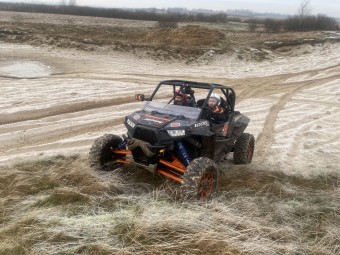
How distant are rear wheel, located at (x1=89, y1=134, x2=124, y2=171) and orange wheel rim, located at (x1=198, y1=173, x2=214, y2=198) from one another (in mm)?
1701

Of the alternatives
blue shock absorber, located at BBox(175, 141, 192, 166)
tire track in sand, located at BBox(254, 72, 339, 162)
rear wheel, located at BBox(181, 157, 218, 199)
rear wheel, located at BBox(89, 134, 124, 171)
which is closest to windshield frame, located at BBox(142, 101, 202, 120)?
blue shock absorber, located at BBox(175, 141, 192, 166)

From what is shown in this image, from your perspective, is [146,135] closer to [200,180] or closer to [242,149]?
[200,180]

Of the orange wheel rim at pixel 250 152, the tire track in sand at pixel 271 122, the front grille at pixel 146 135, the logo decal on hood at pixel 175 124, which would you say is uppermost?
the logo decal on hood at pixel 175 124

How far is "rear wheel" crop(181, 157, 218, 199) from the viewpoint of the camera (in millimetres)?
5430

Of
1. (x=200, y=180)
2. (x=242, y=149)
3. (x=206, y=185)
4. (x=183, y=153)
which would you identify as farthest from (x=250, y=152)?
(x=200, y=180)

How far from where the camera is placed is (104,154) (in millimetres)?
6695

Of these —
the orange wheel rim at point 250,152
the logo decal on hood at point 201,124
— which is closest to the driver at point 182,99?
the logo decal on hood at point 201,124

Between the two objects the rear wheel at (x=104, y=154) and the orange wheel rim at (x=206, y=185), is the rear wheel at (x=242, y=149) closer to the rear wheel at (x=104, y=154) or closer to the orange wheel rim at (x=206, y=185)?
the orange wheel rim at (x=206, y=185)

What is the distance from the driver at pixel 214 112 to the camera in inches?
277

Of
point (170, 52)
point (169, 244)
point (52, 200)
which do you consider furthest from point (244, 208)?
point (170, 52)

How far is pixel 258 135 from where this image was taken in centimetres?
1035

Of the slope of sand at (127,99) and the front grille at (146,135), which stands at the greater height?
the front grille at (146,135)

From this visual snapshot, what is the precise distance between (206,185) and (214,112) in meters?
1.71

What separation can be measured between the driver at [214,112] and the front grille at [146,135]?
1.40m
